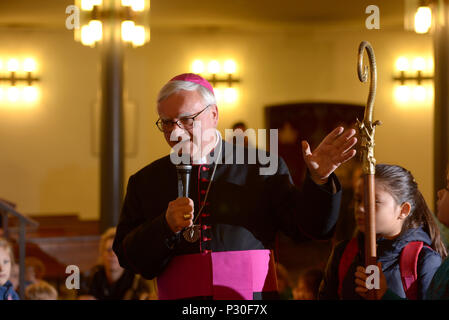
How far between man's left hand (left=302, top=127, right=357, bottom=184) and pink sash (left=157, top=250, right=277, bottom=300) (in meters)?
0.37

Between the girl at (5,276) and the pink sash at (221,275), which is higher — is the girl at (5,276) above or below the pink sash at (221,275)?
below

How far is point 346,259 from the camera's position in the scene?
2018 mm

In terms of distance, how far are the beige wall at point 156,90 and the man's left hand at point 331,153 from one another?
829cm

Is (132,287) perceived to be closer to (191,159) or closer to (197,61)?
(191,159)

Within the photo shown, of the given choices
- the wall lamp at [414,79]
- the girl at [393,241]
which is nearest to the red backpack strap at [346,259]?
the girl at [393,241]

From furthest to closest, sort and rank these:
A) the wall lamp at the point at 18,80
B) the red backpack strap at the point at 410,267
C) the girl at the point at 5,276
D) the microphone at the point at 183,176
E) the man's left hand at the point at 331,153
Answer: the wall lamp at the point at 18,80
the girl at the point at 5,276
the red backpack strap at the point at 410,267
the microphone at the point at 183,176
the man's left hand at the point at 331,153

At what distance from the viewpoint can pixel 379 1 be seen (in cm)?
832

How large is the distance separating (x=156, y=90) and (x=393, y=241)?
823 centimetres

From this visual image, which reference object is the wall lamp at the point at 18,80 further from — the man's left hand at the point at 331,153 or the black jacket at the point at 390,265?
the man's left hand at the point at 331,153

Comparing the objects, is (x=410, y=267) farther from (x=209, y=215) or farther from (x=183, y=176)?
(x=183, y=176)

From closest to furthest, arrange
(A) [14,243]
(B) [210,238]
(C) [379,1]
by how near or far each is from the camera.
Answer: (B) [210,238]
(A) [14,243]
(C) [379,1]

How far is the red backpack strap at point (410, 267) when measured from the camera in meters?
1.83
